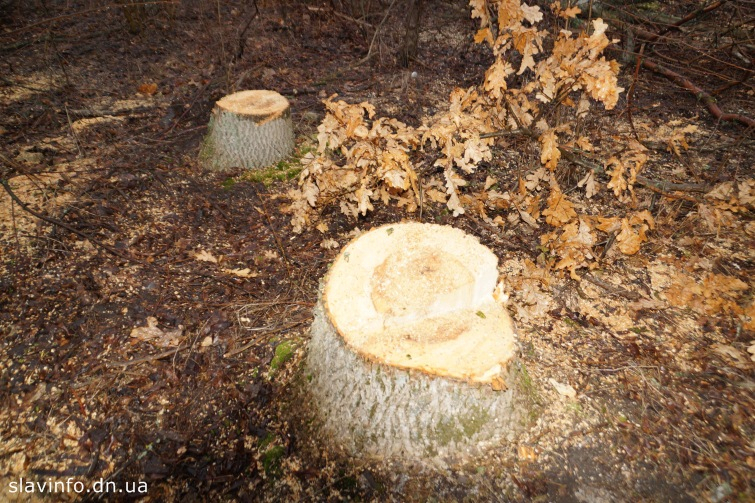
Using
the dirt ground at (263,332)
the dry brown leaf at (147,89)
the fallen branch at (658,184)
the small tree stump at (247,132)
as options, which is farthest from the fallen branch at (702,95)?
the dry brown leaf at (147,89)

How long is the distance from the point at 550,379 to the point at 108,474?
8.35 ft

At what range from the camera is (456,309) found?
→ 76.4 inches

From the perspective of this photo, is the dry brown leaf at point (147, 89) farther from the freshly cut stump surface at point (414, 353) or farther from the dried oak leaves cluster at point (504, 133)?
the freshly cut stump surface at point (414, 353)

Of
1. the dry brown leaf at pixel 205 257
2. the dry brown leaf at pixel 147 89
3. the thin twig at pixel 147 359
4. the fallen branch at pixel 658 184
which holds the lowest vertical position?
the thin twig at pixel 147 359

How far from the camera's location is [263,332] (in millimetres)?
2641

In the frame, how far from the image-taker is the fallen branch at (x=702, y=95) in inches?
167

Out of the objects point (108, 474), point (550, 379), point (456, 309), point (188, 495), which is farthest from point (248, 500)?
point (550, 379)

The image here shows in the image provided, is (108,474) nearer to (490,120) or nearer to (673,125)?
(490,120)

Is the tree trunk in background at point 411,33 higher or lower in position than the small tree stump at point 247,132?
higher

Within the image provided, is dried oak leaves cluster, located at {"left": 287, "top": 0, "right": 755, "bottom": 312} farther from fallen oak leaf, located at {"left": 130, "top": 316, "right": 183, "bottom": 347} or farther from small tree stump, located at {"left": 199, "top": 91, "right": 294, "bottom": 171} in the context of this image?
fallen oak leaf, located at {"left": 130, "top": 316, "right": 183, "bottom": 347}

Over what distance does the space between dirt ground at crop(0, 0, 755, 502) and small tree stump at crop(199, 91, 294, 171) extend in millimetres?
227

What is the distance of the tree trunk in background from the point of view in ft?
18.7

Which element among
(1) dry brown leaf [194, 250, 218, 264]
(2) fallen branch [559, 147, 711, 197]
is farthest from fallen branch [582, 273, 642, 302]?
(1) dry brown leaf [194, 250, 218, 264]

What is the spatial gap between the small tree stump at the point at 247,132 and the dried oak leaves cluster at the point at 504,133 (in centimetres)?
109
